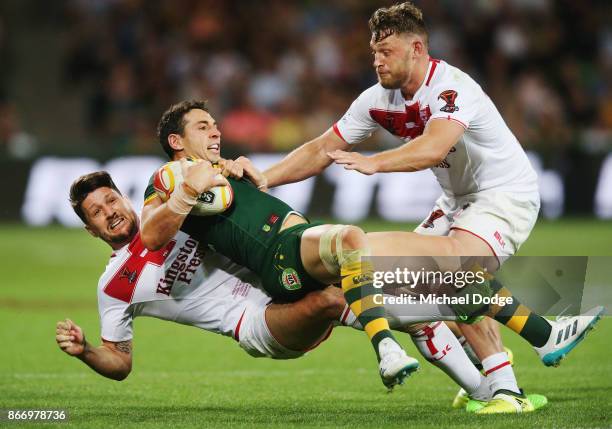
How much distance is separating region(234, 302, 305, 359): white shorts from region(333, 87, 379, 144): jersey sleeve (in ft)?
4.77

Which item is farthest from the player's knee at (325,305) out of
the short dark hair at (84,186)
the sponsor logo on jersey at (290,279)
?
the short dark hair at (84,186)

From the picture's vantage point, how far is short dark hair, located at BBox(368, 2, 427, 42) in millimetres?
6734

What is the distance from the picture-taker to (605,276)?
25.3ft

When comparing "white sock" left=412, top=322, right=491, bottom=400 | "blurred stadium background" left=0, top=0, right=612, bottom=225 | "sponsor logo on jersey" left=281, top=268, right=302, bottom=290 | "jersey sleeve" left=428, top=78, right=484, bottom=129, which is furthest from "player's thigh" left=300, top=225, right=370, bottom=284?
"blurred stadium background" left=0, top=0, right=612, bottom=225

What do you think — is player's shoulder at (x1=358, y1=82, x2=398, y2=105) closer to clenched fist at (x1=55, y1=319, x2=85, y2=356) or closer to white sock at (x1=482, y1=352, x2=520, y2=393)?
white sock at (x1=482, y1=352, x2=520, y2=393)

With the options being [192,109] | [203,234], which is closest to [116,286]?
[203,234]

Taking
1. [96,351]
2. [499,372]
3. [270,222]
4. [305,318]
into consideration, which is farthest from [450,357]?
[96,351]

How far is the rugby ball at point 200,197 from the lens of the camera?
20.7 feet

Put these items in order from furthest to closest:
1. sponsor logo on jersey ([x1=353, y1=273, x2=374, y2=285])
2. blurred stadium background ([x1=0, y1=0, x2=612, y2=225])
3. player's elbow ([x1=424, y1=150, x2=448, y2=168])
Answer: blurred stadium background ([x1=0, y1=0, x2=612, y2=225]) → player's elbow ([x1=424, y1=150, x2=448, y2=168]) → sponsor logo on jersey ([x1=353, y1=273, x2=374, y2=285])

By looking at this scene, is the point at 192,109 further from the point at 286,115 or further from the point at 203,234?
the point at 286,115

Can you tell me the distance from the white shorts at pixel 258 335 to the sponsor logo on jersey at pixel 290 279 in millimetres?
325

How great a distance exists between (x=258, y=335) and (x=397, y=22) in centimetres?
208

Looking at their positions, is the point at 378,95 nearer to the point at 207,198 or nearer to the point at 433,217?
the point at 433,217

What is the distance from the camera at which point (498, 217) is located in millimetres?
6738
